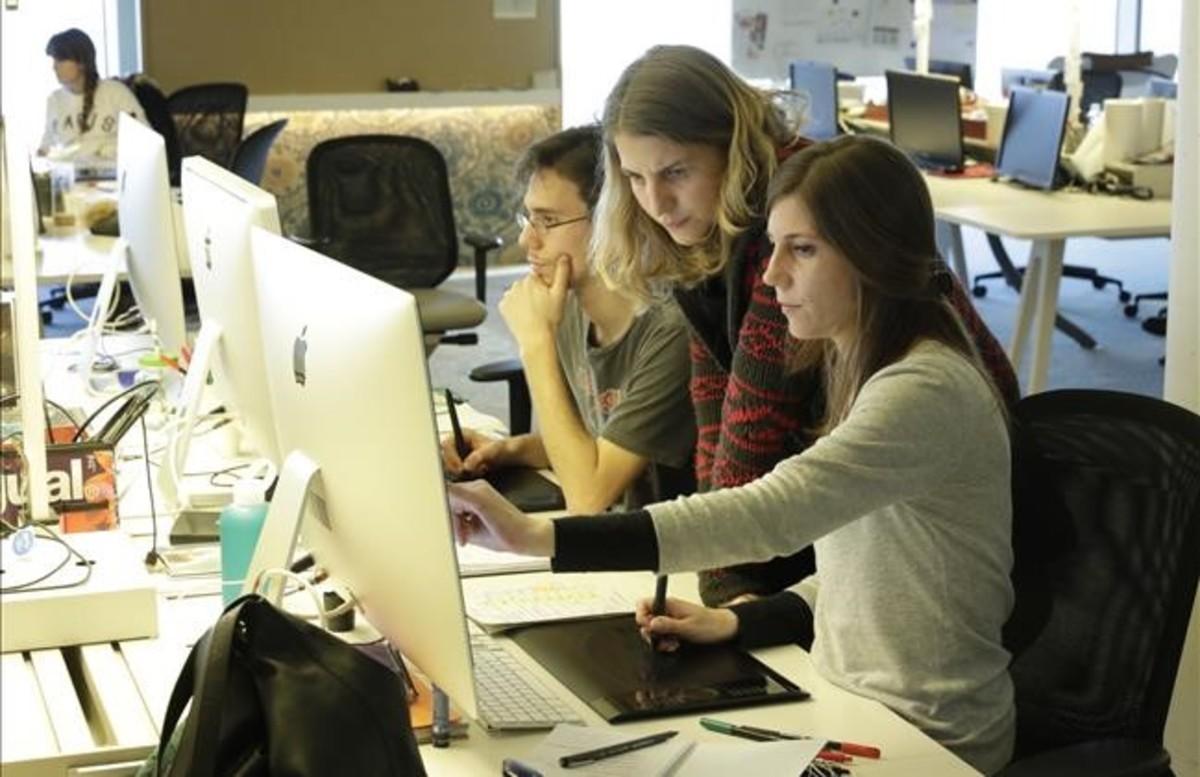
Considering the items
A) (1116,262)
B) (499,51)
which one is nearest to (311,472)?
(499,51)

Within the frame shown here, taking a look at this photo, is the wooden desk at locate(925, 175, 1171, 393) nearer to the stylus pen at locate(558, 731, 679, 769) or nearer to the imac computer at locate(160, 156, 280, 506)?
the imac computer at locate(160, 156, 280, 506)

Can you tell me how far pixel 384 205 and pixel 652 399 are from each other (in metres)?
3.51

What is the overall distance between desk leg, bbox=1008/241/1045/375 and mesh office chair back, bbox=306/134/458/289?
6.11 ft

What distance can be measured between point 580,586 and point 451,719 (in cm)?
51

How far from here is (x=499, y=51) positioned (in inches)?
358

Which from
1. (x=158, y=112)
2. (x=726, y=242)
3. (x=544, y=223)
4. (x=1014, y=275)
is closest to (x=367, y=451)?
(x=726, y=242)

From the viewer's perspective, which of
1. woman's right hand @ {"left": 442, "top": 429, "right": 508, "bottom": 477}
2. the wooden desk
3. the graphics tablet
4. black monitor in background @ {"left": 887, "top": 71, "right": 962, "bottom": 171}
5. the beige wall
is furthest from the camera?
the beige wall

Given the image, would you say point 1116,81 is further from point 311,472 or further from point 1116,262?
point 311,472

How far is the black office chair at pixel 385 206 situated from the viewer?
618 cm

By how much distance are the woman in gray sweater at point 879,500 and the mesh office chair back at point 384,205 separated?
4082mm

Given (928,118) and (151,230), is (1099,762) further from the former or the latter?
(928,118)

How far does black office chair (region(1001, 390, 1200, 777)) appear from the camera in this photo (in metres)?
2.18

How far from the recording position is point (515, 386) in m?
4.00

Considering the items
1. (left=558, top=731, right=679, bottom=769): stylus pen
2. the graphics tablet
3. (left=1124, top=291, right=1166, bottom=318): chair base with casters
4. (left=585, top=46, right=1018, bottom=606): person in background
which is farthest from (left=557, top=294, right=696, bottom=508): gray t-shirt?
(left=1124, top=291, right=1166, bottom=318): chair base with casters
